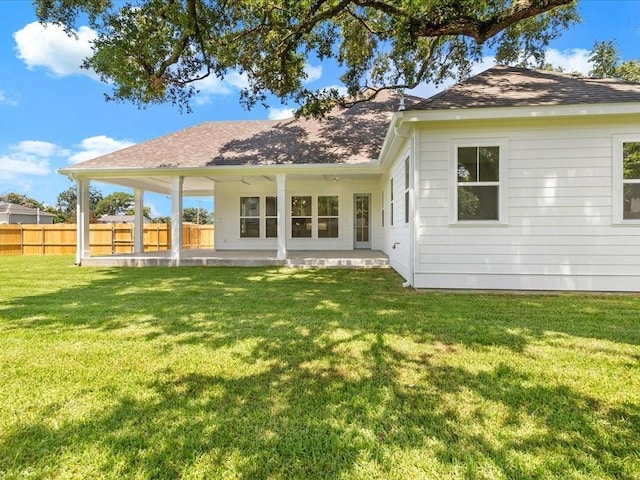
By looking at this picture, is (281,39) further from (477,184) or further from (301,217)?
(301,217)

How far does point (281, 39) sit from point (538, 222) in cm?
664

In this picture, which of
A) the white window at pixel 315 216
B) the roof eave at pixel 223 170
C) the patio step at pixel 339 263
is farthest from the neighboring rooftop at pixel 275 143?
the patio step at pixel 339 263

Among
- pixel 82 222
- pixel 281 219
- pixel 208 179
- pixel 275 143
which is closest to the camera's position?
pixel 281 219

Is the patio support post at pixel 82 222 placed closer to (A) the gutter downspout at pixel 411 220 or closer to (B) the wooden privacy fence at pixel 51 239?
(B) the wooden privacy fence at pixel 51 239

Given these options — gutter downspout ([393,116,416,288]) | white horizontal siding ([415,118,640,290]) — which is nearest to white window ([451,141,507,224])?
white horizontal siding ([415,118,640,290])

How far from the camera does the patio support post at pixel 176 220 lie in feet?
33.1

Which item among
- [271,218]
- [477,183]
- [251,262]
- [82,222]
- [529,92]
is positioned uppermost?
[529,92]

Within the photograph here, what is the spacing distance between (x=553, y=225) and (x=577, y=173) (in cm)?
94

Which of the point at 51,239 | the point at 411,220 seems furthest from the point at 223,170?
the point at 51,239

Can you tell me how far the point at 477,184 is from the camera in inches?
240

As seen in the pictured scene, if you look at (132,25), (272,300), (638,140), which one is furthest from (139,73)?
(638,140)

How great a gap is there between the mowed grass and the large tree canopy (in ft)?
16.7

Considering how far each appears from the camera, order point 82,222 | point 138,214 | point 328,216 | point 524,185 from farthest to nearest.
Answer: point 138,214, point 328,216, point 82,222, point 524,185

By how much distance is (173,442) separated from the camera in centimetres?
193
